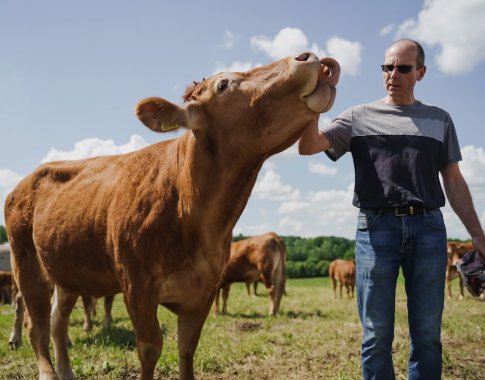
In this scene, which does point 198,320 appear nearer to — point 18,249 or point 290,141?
point 290,141

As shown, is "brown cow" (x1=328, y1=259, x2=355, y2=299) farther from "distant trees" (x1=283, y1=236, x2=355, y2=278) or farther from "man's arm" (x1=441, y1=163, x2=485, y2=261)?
"distant trees" (x1=283, y1=236, x2=355, y2=278)

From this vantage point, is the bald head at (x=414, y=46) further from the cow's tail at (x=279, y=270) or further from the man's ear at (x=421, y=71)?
the cow's tail at (x=279, y=270)

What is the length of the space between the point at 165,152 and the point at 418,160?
77.1 inches

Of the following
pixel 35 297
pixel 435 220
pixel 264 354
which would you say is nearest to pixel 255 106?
pixel 435 220

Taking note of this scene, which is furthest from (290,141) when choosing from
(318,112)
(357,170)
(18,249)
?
(18,249)

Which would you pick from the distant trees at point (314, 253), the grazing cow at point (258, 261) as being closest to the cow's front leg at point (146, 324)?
the grazing cow at point (258, 261)

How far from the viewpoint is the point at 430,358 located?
3.54 m

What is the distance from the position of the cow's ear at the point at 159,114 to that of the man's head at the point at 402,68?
152 cm

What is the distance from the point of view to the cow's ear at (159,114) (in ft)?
11.4

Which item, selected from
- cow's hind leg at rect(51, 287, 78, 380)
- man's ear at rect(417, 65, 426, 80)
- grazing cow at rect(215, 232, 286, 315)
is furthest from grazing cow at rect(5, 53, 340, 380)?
grazing cow at rect(215, 232, 286, 315)

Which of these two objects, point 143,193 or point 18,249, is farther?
point 18,249

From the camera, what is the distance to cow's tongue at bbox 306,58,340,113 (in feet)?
10.3

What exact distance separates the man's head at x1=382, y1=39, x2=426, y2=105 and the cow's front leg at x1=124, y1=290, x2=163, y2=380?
2298mm

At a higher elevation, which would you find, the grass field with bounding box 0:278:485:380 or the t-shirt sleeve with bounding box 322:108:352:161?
the t-shirt sleeve with bounding box 322:108:352:161
